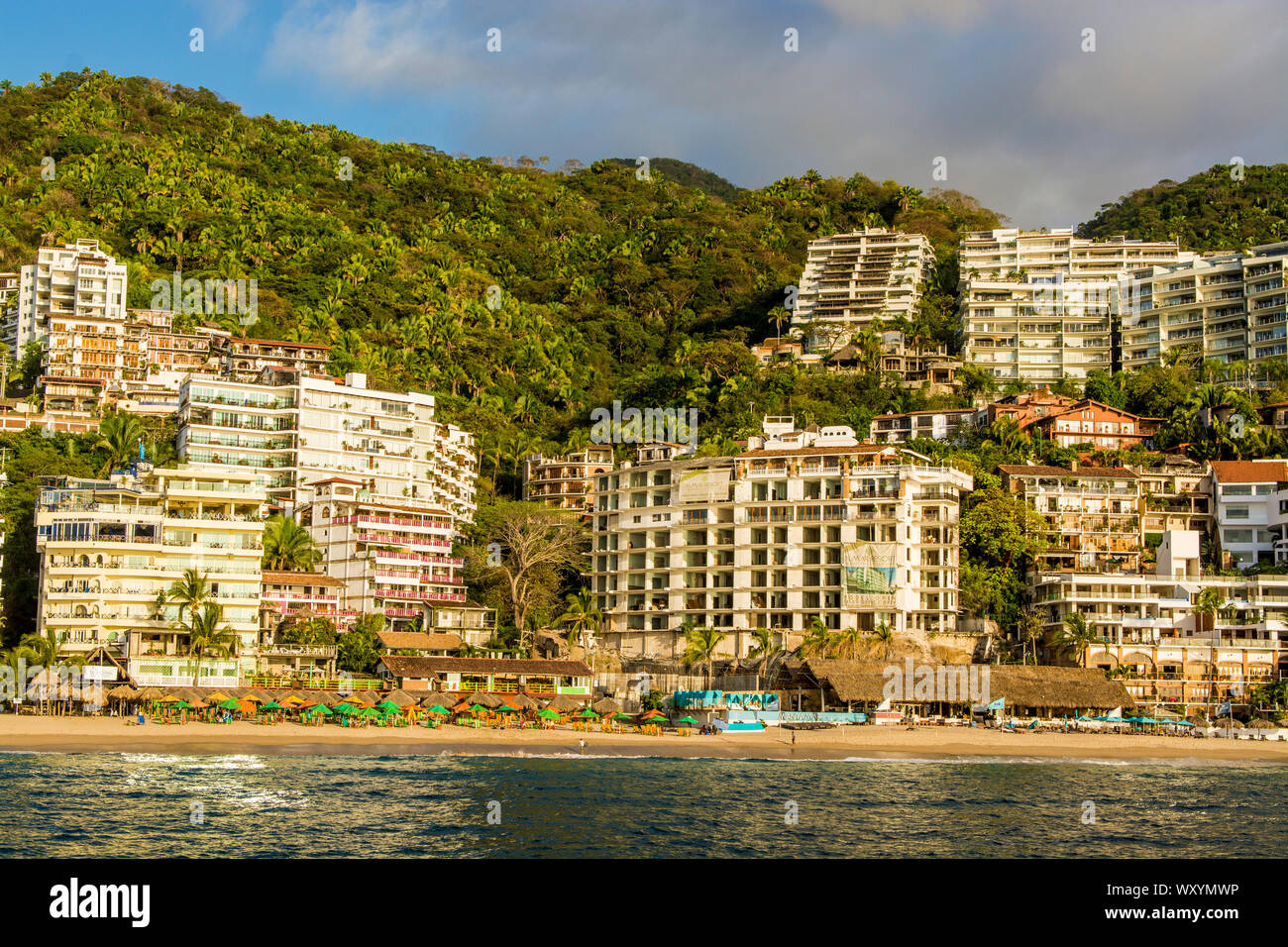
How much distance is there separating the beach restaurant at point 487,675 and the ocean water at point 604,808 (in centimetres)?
1918

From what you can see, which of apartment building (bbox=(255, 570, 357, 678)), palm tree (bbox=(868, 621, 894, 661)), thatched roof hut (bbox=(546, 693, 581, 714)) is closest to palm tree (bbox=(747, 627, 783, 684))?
palm tree (bbox=(868, 621, 894, 661))

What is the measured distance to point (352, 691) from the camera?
6831cm

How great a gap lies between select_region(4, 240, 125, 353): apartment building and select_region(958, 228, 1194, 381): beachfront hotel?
8278 centimetres

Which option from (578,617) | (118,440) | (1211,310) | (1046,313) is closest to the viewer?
(578,617)

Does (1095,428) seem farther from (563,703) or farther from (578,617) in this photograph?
(563,703)

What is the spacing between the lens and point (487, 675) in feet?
250

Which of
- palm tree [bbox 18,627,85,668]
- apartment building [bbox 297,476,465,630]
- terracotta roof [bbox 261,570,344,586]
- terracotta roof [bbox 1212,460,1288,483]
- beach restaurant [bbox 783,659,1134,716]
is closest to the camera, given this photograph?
palm tree [bbox 18,627,85,668]

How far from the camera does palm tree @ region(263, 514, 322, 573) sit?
83938 mm

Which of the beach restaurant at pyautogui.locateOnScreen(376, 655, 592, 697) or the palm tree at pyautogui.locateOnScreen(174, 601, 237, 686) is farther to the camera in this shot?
the beach restaurant at pyautogui.locateOnScreen(376, 655, 592, 697)

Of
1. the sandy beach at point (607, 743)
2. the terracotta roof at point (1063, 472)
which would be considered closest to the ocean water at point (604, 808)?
the sandy beach at point (607, 743)

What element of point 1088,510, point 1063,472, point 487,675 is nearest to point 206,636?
point 487,675

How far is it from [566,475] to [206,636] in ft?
143

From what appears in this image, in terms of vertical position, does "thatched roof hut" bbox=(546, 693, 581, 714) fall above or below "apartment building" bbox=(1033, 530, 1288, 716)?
below

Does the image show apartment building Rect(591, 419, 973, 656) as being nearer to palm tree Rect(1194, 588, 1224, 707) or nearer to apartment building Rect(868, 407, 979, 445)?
palm tree Rect(1194, 588, 1224, 707)
